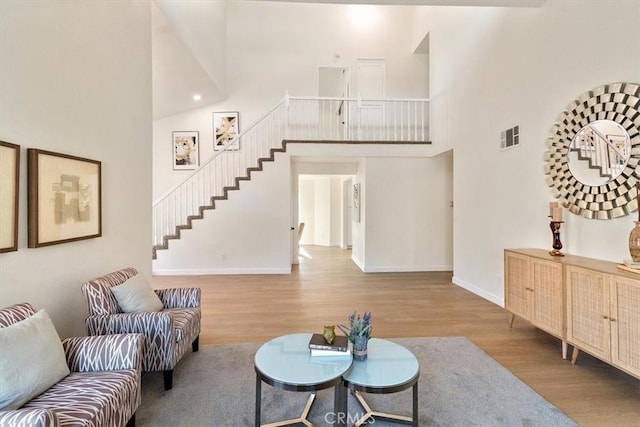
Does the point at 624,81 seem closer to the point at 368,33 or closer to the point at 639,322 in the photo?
the point at 639,322

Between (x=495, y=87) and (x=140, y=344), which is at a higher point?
(x=495, y=87)

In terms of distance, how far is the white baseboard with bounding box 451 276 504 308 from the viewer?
13.8 ft

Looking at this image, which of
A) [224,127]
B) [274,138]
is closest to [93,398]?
[274,138]

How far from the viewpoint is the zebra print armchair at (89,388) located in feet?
4.35

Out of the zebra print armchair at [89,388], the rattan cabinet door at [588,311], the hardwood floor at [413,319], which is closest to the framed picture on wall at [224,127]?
the hardwood floor at [413,319]

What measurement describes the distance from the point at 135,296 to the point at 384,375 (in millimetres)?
1972

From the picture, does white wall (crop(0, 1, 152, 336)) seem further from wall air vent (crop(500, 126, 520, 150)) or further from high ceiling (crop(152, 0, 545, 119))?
wall air vent (crop(500, 126, 520, 150))

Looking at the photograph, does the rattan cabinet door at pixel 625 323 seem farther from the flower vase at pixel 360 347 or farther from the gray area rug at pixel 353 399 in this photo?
the flower vase at pixel 360 347

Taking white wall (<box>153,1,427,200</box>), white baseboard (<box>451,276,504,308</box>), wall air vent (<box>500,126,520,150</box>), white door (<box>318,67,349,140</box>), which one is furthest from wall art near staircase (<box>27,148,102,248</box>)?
white door (<box>318,67,349,140</box>)

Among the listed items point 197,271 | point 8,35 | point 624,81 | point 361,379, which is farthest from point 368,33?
point 361,379

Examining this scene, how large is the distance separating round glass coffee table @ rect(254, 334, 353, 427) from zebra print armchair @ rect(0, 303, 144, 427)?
0.70 m

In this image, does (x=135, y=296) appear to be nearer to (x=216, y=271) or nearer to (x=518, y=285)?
(x=518, y=285)

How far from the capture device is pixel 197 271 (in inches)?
243

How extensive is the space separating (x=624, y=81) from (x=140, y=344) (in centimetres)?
402
